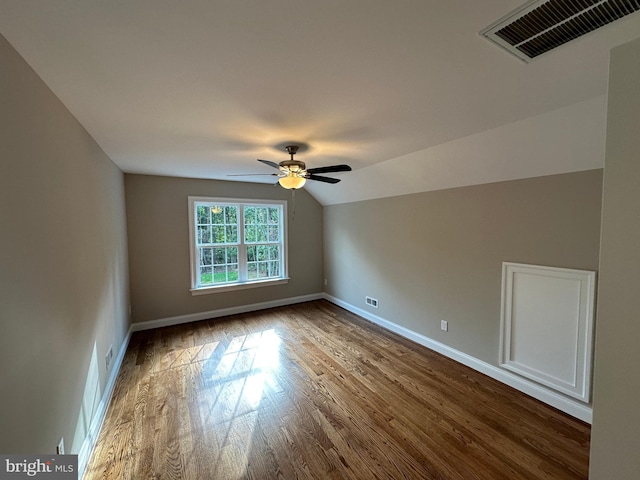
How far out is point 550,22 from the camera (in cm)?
110

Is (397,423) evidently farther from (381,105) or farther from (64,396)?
(381,105)

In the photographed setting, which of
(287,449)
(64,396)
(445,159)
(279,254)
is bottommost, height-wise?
(287,449)

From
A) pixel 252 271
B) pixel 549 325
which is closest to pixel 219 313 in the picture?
pixel 252 271

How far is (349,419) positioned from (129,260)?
365cm

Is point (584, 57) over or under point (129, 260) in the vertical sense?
over

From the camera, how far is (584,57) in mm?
1292

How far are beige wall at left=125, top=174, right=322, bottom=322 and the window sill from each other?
0.25 feet

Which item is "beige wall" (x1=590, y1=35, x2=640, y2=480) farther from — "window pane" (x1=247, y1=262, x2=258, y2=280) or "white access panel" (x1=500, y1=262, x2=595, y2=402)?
"window pane" (x1=247, y1=262, x2=258, y2=280)

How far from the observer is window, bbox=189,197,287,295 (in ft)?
14.5

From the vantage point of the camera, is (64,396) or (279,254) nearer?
(64,396)

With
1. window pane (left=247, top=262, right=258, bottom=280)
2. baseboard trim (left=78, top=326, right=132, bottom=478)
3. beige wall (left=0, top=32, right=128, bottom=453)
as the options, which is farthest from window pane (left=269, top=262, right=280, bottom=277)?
beige wall (left=0, top=32, right=128, bottom=453)

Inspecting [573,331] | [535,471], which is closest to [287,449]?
[535,471]

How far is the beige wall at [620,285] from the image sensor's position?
941mm

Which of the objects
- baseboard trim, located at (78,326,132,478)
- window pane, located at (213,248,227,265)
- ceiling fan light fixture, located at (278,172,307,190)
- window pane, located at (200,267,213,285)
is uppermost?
ceiling fan light fixture, located at (278,172,307,190)
